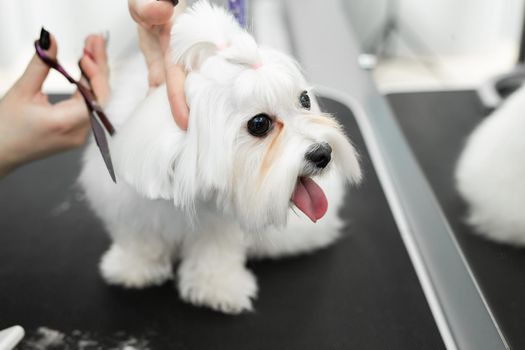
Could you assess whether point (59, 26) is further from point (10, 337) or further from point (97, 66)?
point (10, 337)

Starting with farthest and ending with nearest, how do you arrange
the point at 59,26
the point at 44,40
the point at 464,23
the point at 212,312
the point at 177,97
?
the point at 464,23
the point at 59,26
the point at 212,312
the point at 44,40
the point at 177,97

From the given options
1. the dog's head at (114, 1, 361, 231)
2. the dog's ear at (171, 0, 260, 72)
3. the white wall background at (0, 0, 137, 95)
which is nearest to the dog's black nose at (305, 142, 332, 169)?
the dog's head at (114, 1, 361, 231)

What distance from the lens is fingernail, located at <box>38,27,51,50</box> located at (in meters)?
0.77

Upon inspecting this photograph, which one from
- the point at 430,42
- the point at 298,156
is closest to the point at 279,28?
the point at 430,42

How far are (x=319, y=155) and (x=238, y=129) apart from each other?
0.32ft

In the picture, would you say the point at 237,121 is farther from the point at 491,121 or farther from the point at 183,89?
the point at 491,121

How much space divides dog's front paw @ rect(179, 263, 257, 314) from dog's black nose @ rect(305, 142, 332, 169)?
34 cm

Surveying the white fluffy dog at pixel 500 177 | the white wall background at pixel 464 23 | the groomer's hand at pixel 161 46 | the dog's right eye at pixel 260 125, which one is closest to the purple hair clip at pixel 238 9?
the groomer's hand at pixel 161 46

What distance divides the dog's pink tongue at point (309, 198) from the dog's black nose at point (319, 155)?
4cm

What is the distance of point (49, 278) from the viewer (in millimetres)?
976

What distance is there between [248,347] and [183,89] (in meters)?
0.41

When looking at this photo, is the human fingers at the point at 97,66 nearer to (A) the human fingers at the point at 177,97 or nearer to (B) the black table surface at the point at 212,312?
(A) the human fingers at the point at 177,97

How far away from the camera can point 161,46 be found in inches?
29.7

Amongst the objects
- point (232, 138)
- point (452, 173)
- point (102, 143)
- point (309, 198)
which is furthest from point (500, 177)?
point (102, 143)
